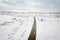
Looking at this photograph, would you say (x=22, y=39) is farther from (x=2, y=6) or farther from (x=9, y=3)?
(x=9, y=3)

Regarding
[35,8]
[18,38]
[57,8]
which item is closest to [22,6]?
[35,8]

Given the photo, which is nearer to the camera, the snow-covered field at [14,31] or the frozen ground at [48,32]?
the snow-covered field at [14,31]

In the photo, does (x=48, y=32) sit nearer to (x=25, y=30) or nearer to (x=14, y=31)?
(x=25, y=30)

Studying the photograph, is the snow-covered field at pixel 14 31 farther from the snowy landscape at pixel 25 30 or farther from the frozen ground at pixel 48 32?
the frozen ground at pixel 48 32

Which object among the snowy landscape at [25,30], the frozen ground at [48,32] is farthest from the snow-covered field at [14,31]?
the frozen ground at [48,32]

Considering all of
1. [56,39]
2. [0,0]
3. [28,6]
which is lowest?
[56,39]

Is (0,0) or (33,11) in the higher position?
(0,0)

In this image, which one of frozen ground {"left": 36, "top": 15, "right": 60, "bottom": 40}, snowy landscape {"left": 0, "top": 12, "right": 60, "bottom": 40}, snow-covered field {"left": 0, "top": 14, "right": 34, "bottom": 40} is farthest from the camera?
frozen ground {"left": 36, "top": 15, "right": 60, "bottom": 40}

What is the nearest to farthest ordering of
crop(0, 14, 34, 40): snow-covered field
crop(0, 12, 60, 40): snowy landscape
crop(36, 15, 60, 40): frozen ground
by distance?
crop(0, 14, 34, 40): snow-covered field
crop(0, 12, 60, 40): snowy landscape
crop(36, 15, 60, 40): frozen ground

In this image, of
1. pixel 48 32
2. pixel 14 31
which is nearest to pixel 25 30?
pixel 14 31

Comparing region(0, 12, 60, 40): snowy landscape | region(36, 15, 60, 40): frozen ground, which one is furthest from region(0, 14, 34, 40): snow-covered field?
region(36, 15, 60, 40): frozen ground

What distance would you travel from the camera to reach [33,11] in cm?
2028

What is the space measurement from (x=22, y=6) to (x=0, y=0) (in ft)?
13.4

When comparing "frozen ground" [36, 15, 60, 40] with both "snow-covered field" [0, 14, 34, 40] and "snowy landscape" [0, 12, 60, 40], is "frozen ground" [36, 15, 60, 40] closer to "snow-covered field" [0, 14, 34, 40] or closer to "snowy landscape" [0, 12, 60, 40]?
"snowy landscape" [0, 12, 60, 40]
